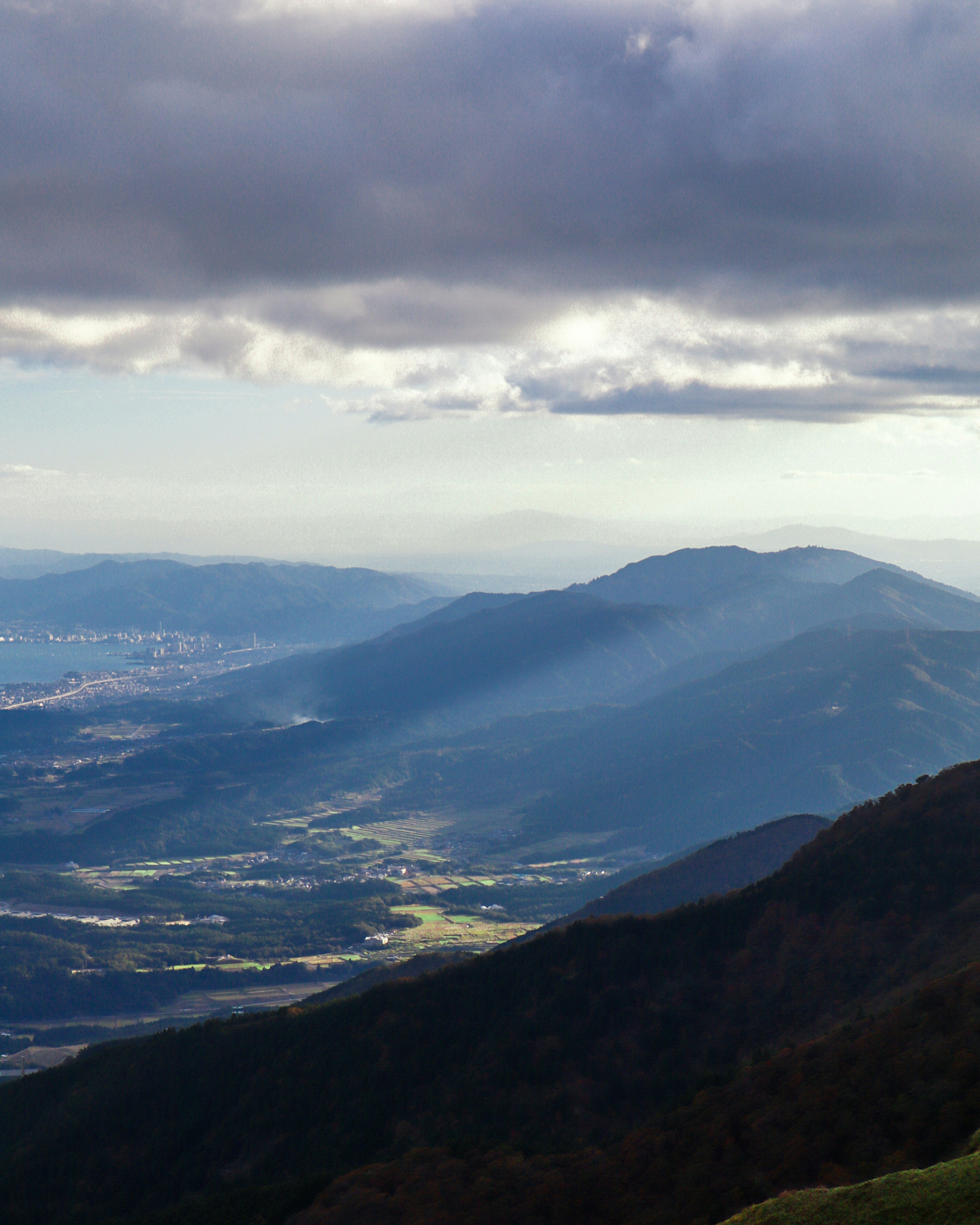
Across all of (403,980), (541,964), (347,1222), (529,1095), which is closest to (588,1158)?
(347,1222)

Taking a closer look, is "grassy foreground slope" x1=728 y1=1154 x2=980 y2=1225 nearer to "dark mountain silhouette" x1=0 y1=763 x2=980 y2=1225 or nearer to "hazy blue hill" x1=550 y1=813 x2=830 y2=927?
"dark mountain silhouette" x1=0 y1=763 x2=980 y2=1225

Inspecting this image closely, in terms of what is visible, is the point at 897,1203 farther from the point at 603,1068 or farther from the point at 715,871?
the point at 715,871

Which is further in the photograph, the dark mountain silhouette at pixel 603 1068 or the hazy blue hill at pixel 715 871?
the hazy blue hill at pixel 715 871

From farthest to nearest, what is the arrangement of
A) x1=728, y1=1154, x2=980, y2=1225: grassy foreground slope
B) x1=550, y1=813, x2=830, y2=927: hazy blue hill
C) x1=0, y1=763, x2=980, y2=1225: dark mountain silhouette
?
x1=550, y1=813, x2=830, y2=927: hazy blue hill → x1=0, y1=763, x2=980, y2=1225: dark mountain silhouette → x1=728, y1=1154, x2=980, y2=1225: grassy foreground slope

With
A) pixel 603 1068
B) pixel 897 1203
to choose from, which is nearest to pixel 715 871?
pixel 603 1068

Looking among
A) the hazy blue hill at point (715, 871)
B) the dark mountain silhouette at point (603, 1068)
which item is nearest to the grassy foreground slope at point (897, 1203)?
the dark mountain silhouette at point (603, 1068)

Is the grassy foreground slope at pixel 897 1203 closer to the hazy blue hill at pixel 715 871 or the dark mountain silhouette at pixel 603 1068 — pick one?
the dark mountain silhouette at pixel 603 1068

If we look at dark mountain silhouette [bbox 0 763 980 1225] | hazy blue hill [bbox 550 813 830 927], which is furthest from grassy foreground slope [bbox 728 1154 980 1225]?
hazy blue hill [bbox 550 813 830 927]
